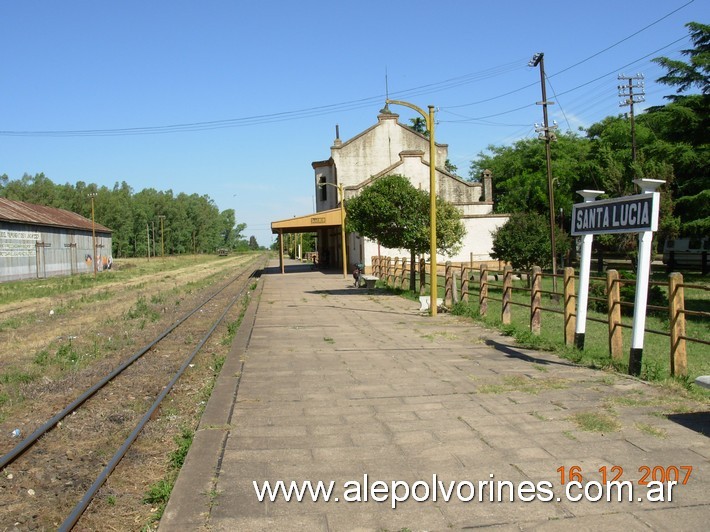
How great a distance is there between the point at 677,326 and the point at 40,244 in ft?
145

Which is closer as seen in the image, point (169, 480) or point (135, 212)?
point (169, 480)

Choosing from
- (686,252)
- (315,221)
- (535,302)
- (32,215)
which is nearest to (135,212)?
(32,215)

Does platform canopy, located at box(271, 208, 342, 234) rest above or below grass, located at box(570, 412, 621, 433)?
above

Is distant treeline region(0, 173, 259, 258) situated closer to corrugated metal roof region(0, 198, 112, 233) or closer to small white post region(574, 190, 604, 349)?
corrugated metal roof region(0, 198, 112, 233)

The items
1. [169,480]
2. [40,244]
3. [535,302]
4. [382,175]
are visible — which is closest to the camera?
[169,480]

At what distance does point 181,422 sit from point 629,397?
4861 millimetres

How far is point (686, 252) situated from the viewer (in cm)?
4256

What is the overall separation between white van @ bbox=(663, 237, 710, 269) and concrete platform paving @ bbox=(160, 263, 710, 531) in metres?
34.1

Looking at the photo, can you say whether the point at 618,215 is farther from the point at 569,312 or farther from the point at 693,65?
the point at 693,65

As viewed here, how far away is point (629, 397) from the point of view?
7164 millimetres

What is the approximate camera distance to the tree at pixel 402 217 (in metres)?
23.8

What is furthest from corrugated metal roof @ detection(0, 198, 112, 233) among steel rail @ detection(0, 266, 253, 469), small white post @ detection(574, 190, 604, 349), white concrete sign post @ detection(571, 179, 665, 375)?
white concrete sign post @ detection(571, 179, 665, 375)

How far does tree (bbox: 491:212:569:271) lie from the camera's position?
27422mm

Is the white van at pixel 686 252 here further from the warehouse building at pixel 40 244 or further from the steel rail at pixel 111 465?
the warehouse building at pixel 40 244
